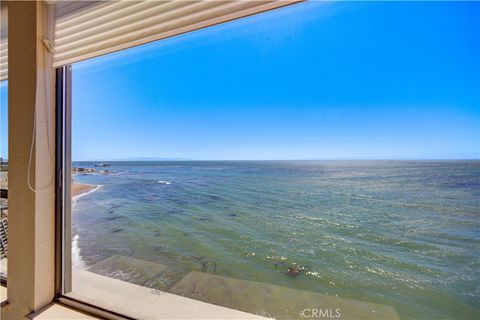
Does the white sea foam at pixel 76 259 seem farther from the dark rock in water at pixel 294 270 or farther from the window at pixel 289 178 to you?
the dark rock in water at pixel 294 270

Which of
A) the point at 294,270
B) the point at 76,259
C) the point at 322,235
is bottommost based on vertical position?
the point at 322,235

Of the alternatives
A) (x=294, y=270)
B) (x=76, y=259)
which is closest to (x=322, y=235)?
(x=294, y=270)

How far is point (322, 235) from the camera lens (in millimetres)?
7906

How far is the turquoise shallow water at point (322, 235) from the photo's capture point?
464cm

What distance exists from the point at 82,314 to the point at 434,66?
47.9 feet

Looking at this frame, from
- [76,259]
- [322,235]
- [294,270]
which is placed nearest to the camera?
[76,259]

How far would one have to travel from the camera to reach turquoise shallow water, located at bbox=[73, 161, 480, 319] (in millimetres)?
4637

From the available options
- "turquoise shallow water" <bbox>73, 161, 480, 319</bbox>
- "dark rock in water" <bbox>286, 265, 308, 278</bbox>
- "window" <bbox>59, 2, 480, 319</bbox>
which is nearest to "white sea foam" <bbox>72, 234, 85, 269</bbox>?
"window" <bbox>59, 2, 480, 319</bbox>

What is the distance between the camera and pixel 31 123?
2.76 feet

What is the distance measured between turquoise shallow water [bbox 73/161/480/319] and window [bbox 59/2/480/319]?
7 cm

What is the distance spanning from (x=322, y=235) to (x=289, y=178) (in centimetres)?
1077

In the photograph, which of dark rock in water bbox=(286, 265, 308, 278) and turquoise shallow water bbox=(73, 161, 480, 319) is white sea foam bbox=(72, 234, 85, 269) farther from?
dark rock in water bbox=(286, 265, 308, 278)

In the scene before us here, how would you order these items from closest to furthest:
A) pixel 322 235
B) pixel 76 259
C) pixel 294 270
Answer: pixel 76 259
pixel 294 270
pixel 322 235

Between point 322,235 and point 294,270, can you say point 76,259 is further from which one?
point 322,235
